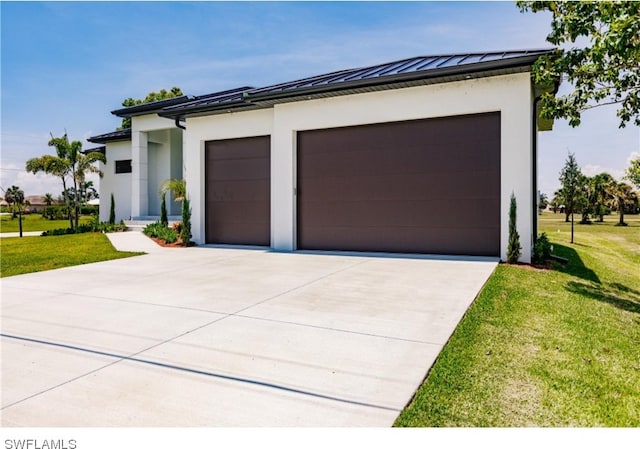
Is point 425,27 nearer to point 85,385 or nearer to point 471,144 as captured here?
point 471,144

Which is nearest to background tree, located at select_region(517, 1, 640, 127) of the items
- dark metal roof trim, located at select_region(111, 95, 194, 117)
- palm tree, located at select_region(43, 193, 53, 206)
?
dark metal roof trim, located at select_region(111, 95, 194, 117)

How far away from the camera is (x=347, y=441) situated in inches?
92.9

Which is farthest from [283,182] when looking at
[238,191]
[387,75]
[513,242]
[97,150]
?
[97,150]

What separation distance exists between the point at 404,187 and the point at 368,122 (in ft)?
6.35

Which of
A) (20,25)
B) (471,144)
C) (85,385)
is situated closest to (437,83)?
(471,144)

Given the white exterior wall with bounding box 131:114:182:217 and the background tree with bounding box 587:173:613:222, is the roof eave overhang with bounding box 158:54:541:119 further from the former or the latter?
the background tree with bounding box 587:173:613:222

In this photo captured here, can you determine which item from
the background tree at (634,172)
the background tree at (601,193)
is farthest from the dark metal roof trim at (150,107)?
the background tree at (601,193)

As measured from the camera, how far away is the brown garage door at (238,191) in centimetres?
1259

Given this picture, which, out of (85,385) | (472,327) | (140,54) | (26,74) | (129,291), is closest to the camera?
(85,385)

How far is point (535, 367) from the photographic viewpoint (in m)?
3.44

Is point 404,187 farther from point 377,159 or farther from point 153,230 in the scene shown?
point 153,230

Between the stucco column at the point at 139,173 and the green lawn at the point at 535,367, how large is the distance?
54.3 ft

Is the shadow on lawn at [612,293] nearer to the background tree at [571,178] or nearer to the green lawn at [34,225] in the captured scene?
the background tree at [571,178]

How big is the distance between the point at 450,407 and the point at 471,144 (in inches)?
323
